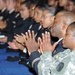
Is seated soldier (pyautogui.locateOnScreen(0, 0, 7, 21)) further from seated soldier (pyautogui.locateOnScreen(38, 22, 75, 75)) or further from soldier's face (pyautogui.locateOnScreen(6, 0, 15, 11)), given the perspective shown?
seated soldier (pyautogui.locateOnScreen(38, 22, 75, 75))

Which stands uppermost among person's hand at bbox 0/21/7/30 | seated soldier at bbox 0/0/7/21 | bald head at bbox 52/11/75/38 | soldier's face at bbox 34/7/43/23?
bald head at bbox 52/11/75/38

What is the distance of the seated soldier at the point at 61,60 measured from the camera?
1448mm

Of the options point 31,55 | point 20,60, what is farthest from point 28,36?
point 20,60

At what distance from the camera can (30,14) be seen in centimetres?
323

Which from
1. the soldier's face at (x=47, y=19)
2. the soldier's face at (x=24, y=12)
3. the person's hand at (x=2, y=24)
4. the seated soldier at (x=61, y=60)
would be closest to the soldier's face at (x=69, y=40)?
the seated soldier at (x=61, y=60)

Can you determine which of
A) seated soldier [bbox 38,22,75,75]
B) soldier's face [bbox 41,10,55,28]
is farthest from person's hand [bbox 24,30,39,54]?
soldier's face [bbox 41,10,55,28]

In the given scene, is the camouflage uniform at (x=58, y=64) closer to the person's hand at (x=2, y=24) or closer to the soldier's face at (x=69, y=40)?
the soldier's face at (x=69, y=40)

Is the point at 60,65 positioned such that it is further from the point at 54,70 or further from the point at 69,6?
the point at 69,6

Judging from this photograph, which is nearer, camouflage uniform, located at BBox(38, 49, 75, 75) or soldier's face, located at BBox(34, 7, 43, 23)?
camouflage uniform, located at BBox(38, 49, 75, 75)

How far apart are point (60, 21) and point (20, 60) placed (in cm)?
65

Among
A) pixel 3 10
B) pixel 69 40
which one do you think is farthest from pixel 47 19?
pixel 3 10

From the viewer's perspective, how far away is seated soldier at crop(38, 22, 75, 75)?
145cm

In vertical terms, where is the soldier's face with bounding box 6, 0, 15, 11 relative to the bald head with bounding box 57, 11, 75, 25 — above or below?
below

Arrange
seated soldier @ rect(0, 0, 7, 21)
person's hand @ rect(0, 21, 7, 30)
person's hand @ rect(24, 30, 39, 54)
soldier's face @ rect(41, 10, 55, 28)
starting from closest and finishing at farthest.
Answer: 1. person's hand @ rect(24, 30, 39, 54)
2. soldier's face @ rect(41, 10, 55, 28)
3. person's hand @ rect(0, 21, 7, 30)
4. seated soldier @ rect(0, 0, 7, 21)
